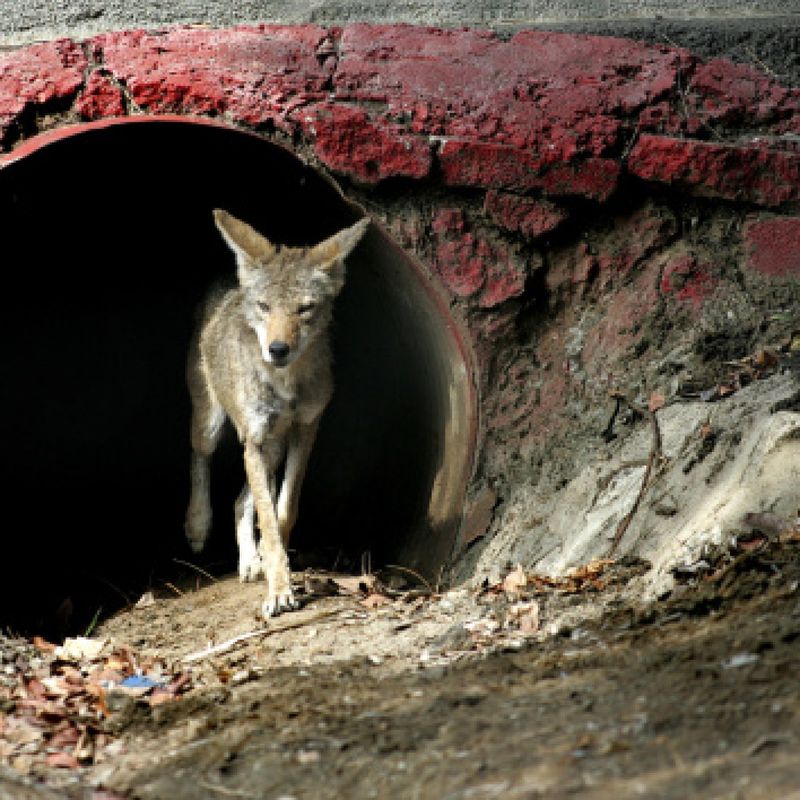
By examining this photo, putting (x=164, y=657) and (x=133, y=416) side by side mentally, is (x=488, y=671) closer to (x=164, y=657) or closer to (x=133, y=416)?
(x=164, y=657)

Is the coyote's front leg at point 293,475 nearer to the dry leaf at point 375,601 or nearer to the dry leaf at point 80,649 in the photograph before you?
the dry leaf at point 375,601

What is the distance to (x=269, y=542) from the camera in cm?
627

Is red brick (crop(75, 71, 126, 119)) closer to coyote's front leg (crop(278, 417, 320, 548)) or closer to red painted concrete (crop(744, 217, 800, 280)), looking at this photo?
coyote's front leg (crop(278, 417, 320, 548))

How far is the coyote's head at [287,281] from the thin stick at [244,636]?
4.92 ft

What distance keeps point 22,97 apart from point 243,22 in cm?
118

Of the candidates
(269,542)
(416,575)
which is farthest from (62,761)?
(416,575)

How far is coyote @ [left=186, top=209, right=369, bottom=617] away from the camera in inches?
257

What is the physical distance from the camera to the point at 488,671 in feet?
13.3

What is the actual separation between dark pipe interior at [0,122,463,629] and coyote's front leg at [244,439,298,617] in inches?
37.0

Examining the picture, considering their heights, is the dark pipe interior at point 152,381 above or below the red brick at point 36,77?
below

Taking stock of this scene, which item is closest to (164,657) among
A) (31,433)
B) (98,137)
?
(98,137)

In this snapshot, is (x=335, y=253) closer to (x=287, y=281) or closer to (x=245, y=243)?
(x=287, y=281)

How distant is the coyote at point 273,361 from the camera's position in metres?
6.52

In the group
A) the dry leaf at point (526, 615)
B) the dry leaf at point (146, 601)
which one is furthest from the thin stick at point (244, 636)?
the dry leaf at point (146, 601)
